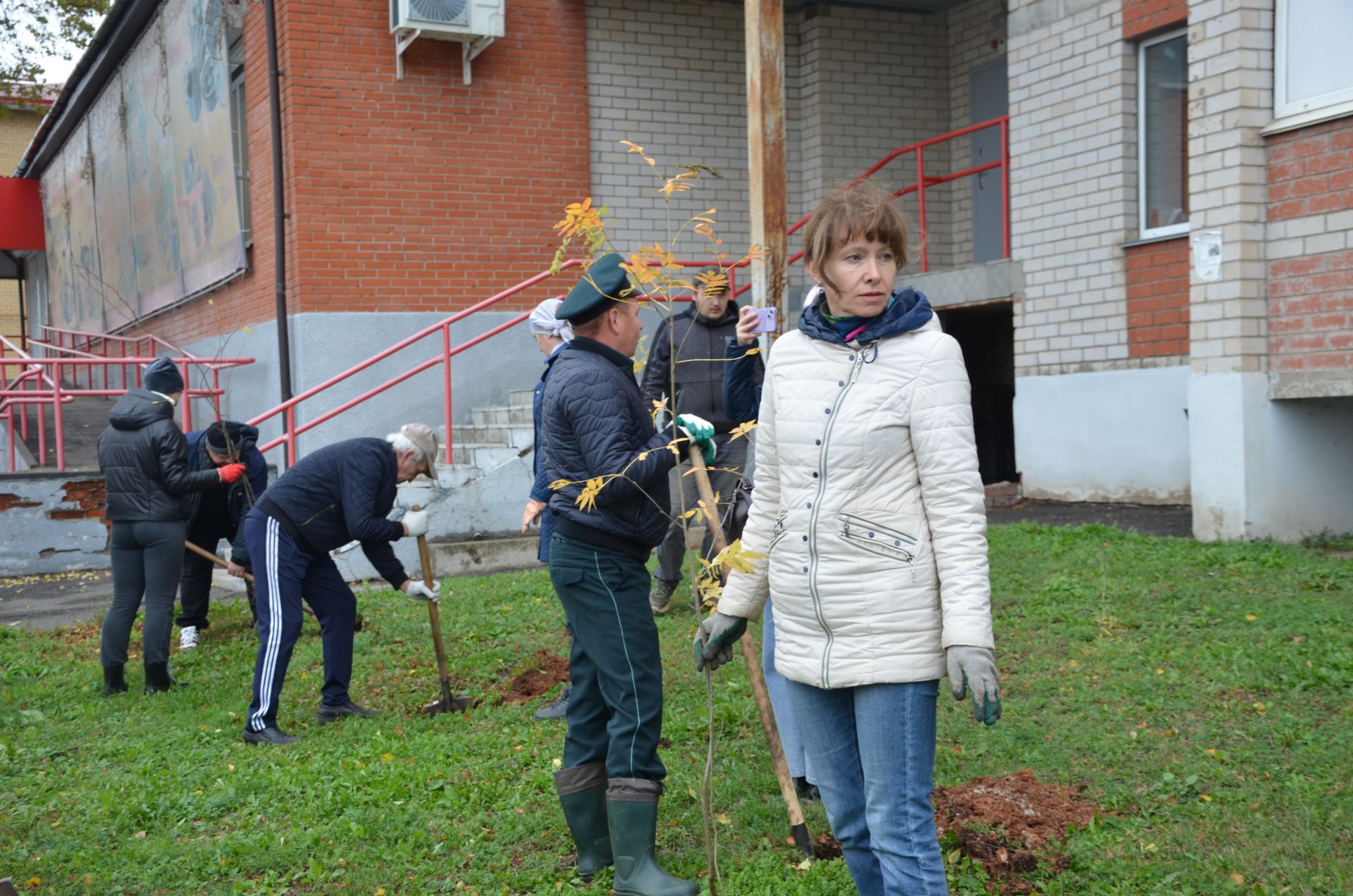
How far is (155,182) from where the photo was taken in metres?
15.6

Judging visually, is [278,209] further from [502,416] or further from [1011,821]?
[1011,821]

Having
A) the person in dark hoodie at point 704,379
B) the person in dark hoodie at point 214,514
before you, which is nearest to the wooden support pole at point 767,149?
Answer: the person in dark hoodie at point 704,379

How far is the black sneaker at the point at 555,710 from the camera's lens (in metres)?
5.45

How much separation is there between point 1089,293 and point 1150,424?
1229 millimetres

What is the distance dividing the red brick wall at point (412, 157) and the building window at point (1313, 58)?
6557mm

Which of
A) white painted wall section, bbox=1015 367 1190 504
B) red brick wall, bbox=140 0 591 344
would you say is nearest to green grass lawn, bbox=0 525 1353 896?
white painted wall section, bbox=1015 367 1190 504

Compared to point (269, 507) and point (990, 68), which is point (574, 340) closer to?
point (269, 507)

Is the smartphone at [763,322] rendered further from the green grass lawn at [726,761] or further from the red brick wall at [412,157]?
the red brick wall at [412,157]

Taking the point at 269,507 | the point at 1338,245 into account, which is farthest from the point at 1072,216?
the point at 269,507

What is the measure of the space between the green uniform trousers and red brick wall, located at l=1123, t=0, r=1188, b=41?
7.35 m

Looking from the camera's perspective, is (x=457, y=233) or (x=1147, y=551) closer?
(x=1147, y=551)

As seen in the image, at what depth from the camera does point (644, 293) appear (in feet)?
11.4

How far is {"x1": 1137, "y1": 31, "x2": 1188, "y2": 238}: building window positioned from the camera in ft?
29.9

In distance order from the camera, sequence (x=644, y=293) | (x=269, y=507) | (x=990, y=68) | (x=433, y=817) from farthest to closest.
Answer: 1. (x=990, y=68)
2. (x=269, y=507)
3. (x=433, y=817)
4. (x=644, y=293)
